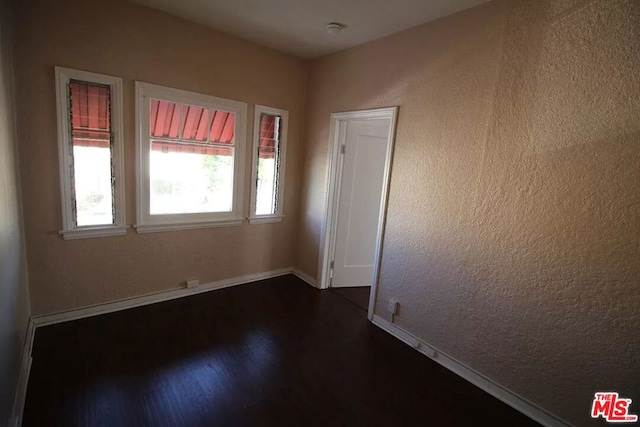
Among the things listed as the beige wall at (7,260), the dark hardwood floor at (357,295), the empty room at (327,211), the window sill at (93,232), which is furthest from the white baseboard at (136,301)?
Result: the dark hardwood floor at (357,295)

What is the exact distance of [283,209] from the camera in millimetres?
3740

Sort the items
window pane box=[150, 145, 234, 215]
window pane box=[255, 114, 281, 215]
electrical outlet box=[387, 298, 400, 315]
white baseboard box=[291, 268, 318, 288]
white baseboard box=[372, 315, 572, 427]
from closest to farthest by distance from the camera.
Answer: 1. white baseboard box=[372, 315, 572, 427]
2. electrical outlet box=[387, 298, 400, 315]
3. window pane box=[150, 145, 234, 215]
4. window pane box=[255, 114, 281, 215]
5. white baseboard box=[291, 268, 318, 288]

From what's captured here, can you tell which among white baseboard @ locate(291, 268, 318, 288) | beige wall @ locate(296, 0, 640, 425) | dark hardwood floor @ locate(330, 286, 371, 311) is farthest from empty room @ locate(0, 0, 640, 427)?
white baseboard @ locate(291, 268, 318, 288)

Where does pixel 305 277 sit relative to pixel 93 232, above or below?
below

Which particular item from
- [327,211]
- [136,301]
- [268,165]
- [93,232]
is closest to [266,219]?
[268,165]

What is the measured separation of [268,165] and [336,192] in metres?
0.86

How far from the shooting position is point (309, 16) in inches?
96.7

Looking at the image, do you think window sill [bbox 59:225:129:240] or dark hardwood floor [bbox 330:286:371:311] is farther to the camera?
dark hardwood floor [bbox 330:286:371:311]

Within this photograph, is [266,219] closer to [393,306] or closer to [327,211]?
[327,211]

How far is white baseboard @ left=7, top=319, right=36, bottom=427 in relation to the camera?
4.96ft

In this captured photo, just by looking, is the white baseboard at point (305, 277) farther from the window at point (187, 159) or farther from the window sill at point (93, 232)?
the window sill at point (93, 232)

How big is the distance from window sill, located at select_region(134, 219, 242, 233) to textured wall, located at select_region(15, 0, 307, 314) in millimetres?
49

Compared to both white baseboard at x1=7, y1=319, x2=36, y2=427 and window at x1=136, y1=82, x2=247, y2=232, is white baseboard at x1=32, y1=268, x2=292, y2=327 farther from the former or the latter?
window at x1=136, y1=82, x2=247, y2=232

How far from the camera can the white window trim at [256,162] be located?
331cm
